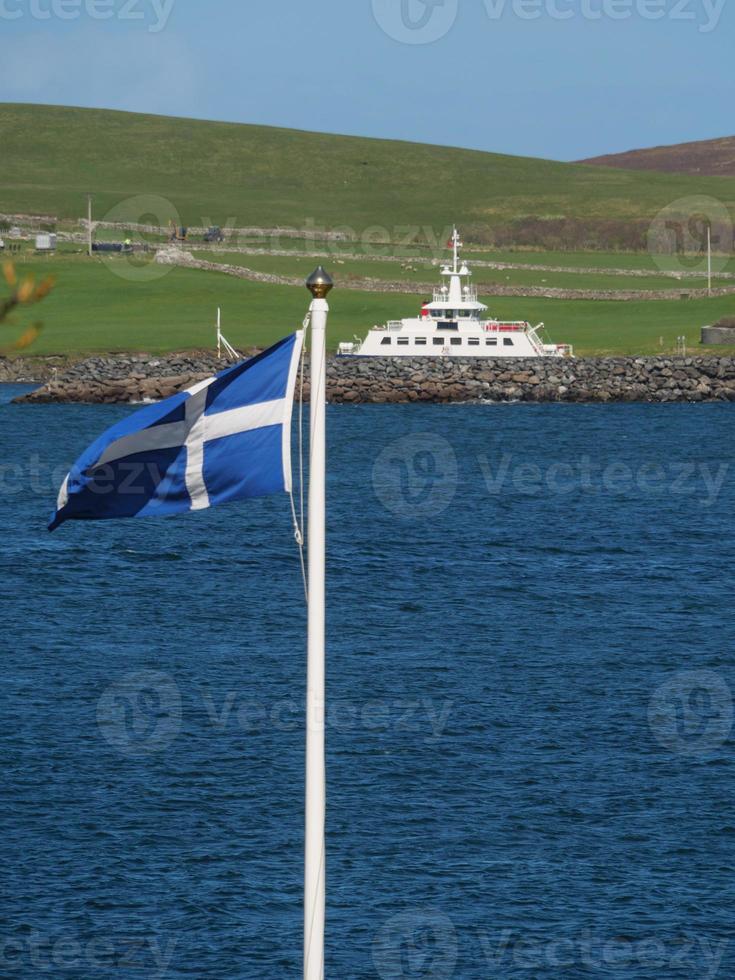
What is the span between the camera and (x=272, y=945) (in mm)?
19781

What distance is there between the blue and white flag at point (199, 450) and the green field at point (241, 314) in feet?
263

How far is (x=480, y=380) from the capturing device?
89375mm

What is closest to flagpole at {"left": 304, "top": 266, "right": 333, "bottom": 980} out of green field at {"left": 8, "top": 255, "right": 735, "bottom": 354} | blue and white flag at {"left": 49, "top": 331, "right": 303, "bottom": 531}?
blue and white flag at {"left": 49, "top": 331, "right": 303, "bottom": 531}

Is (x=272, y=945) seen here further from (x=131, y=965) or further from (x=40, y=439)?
(x=40, y=439)

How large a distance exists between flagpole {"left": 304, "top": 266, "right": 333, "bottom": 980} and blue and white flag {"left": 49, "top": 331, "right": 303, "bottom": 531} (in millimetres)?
427

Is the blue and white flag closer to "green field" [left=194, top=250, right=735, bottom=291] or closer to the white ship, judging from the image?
the white ship

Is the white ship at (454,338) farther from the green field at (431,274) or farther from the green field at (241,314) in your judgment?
the green field at (431,274)

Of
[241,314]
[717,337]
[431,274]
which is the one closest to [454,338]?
[717,337]

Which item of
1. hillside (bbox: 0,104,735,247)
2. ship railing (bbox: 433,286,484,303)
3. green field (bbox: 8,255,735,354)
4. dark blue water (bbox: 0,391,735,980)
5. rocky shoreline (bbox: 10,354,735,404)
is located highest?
hillside (bbox: 0,104,735,247)

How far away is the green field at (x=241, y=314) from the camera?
97562 millimetres

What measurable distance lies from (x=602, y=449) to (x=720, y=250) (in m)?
84.7

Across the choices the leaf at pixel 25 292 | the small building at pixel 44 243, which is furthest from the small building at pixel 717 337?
the leaf at pixel 25 292

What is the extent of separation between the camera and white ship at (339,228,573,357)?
90688mm

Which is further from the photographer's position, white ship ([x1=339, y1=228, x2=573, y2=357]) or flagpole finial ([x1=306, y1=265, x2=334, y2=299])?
white ship ([x1=339, y1=228, x2=573, y2=357])
